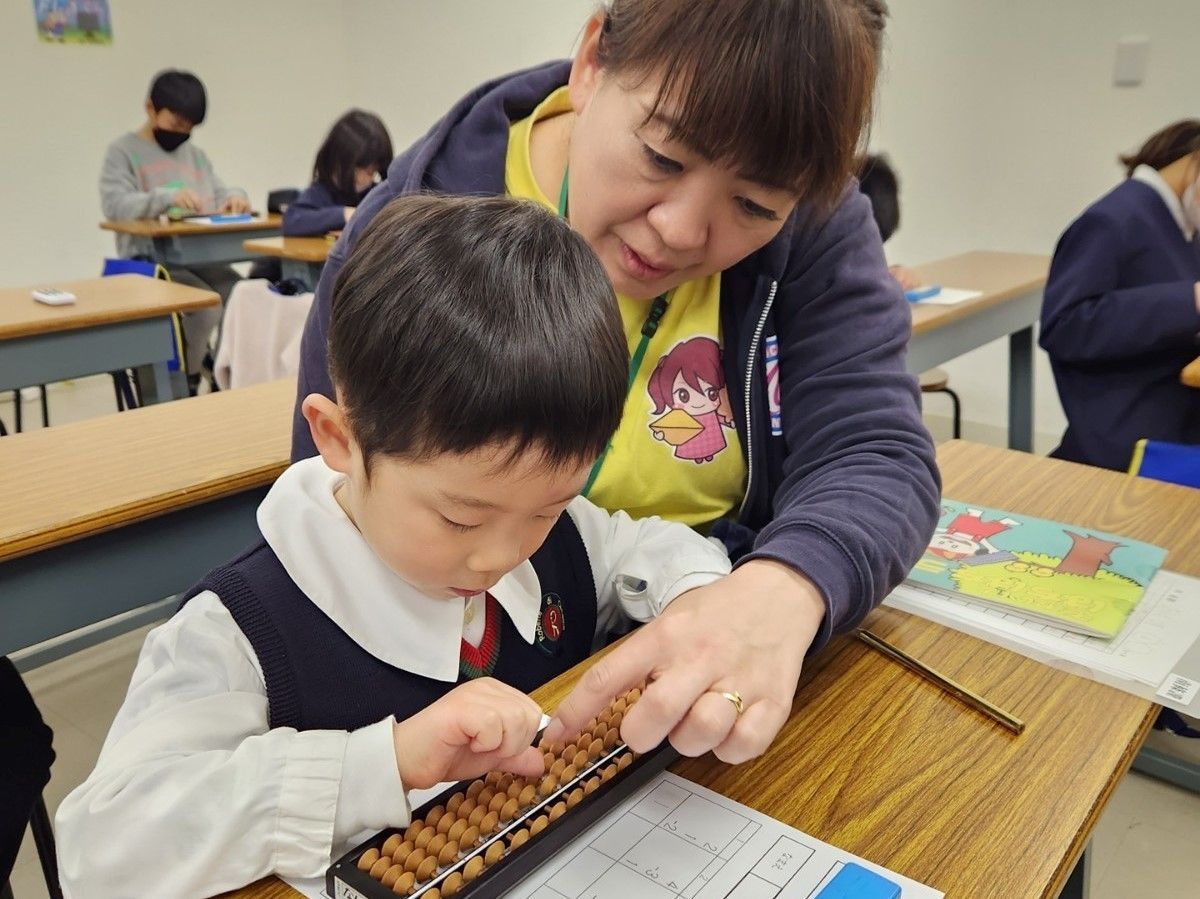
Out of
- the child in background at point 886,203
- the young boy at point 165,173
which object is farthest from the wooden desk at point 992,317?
the young boy at point 165,173

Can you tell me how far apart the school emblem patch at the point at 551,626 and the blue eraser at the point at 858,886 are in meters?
0.42

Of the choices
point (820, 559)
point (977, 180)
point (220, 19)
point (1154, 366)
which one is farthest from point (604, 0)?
point (220, 19)

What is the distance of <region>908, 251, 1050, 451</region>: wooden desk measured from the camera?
2895 millimetres

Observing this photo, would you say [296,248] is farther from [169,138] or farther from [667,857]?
[667,857]

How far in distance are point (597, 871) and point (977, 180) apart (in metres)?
4.43

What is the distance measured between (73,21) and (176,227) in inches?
75.3

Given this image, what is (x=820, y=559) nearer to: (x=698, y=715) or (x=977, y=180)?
(x=698, y=715)

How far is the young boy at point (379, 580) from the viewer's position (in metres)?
0.64

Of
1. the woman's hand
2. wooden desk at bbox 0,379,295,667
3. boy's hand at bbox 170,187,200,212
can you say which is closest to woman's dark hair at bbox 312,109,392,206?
boy's hand at bbox 170,187,200,212

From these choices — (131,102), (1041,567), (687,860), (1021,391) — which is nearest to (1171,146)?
(1021,391)

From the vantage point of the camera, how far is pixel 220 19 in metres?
6.25

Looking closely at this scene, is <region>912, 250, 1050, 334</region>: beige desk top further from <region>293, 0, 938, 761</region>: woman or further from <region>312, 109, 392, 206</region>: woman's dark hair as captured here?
<region>312, 109, 392, 206</region>: woman's dark hair

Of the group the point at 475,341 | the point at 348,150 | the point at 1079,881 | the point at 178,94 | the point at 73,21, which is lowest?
the point at 1079,881

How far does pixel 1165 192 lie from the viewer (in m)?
2.52
